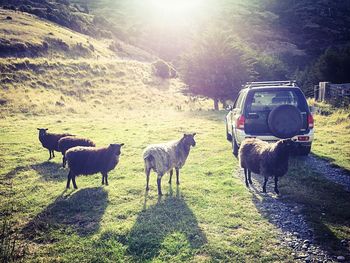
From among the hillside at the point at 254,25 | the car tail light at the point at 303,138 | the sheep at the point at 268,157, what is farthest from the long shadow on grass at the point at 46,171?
the hillside at the point at 254,25

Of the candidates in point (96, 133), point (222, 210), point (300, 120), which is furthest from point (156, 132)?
point (222, 210)

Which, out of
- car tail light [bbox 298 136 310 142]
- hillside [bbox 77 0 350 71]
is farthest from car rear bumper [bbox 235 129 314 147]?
hillside [bbox 77 0 350 71]

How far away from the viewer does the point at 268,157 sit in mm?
8406

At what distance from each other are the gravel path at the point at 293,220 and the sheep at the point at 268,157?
0.55 m

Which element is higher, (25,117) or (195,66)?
(195,66)

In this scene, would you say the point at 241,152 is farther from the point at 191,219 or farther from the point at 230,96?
the point at 230,96

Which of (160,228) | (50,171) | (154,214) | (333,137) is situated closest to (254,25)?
(333,137)

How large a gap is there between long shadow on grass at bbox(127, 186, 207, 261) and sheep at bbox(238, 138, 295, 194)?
2444mm

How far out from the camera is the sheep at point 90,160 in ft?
30.8

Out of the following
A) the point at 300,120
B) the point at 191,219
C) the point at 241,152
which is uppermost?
the point at 300,120

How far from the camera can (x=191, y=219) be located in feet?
23.3

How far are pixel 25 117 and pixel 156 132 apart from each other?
1250 centimetres

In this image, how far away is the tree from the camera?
3284 cm

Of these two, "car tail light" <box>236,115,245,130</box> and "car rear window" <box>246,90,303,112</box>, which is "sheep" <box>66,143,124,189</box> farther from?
"car rear window" <box>246,90,303,112</box>
